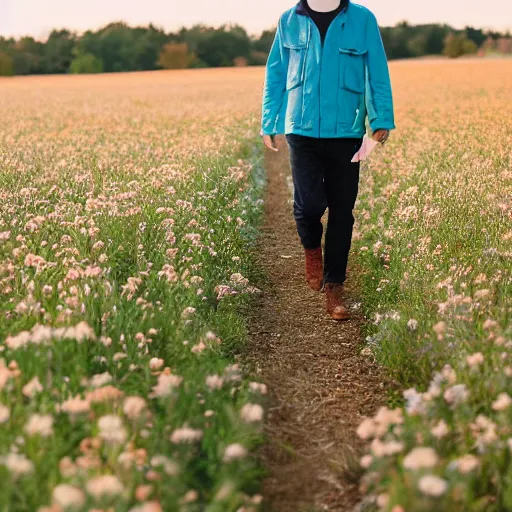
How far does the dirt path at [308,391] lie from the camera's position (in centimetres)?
321

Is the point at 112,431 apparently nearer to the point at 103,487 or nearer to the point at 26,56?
the point at 103,487

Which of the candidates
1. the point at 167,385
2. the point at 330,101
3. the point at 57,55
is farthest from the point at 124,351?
the point at 57,55

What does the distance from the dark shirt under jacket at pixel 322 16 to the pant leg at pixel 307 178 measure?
798 millimetres

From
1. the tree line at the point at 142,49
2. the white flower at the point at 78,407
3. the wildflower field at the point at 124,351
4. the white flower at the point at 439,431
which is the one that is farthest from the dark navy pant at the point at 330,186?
the tree line at the point at 142,49

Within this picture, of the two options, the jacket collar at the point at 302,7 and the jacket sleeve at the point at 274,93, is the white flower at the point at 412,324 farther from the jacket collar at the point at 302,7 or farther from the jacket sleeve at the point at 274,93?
the jacket collar at the point at 302,7

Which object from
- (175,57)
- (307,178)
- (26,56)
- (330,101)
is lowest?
(307,178)

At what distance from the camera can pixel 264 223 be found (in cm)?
881

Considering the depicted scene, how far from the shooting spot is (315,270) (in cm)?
613

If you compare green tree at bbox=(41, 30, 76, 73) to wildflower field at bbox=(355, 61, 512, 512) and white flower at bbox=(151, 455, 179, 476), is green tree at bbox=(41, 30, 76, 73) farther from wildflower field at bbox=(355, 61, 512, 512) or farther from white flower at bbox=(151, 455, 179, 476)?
white flower at bbox=(151, 455, 179, 476)

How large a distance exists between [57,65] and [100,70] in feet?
16.8

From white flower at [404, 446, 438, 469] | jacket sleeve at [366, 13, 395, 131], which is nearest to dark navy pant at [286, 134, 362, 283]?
jacket sleeve at [366, 13, 395, 131]

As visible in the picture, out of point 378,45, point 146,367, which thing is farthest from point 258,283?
point 146,367

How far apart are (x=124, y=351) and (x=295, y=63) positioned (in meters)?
2.84

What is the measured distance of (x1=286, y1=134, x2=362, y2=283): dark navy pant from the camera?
5.38 metres
